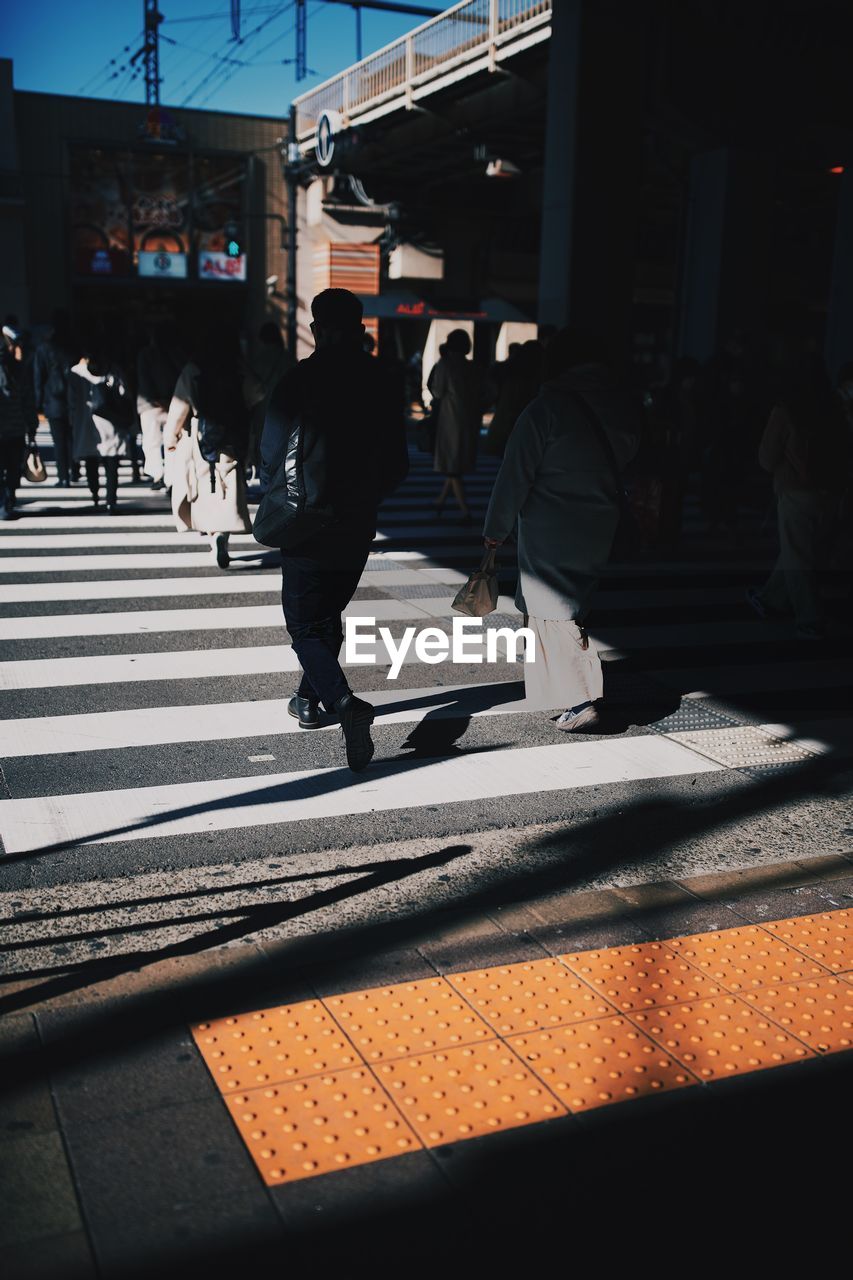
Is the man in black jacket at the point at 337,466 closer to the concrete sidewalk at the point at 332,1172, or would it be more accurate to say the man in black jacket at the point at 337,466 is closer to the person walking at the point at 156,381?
the concrete sidewalk at the point at 332,1172

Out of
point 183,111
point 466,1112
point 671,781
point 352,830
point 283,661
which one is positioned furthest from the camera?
point 183,111

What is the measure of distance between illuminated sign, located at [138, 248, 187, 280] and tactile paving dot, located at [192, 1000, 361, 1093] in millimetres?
33134

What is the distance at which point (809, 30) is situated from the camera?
1565cm

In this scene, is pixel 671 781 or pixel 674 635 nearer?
pixel 671 781

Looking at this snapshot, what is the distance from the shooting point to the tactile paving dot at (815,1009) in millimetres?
3049

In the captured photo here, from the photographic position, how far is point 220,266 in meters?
34.4

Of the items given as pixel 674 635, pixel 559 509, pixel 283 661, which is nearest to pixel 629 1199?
pixel 559 509

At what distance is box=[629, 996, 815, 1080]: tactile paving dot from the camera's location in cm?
294

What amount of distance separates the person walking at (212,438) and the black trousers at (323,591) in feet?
11.8

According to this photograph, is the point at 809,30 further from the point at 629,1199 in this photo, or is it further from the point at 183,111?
the point at 183,111

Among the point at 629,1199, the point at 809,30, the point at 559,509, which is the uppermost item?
the point at 809,30

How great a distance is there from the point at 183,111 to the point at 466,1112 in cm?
3526

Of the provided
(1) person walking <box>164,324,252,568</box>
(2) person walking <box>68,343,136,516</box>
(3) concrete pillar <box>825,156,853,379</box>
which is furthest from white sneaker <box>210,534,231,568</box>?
(3) concrete pillar <box>825,156,853,379</box>

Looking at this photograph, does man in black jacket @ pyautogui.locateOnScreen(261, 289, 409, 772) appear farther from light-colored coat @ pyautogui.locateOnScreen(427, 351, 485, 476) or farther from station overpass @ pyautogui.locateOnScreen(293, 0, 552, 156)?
station overpass @ pyautogui.locateOnScreen(293, 0, 552, 156)
